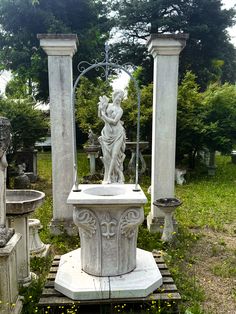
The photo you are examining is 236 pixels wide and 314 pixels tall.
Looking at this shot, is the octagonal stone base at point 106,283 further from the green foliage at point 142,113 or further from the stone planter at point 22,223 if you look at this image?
the green foliage at point 142,113

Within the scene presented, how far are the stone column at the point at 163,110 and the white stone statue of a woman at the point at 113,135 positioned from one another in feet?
2.21

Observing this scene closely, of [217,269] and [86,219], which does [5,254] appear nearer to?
[86,219]

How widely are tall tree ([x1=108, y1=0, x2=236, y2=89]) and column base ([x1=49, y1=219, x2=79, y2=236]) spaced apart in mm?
13698

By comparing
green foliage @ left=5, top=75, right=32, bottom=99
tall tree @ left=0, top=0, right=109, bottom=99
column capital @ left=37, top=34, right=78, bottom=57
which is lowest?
column capital @ left=37, top=34, right=78, bottom=57

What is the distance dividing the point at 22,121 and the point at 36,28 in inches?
304

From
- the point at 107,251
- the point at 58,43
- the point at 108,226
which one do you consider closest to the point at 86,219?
the point at 108,226

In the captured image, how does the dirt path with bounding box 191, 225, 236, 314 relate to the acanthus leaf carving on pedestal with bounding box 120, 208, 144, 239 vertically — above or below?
below

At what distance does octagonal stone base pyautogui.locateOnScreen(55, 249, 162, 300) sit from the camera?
3.48 meters

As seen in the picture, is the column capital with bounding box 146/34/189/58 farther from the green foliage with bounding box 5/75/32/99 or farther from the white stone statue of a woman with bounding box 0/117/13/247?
the green foliage with bounding box 5/75/32/99

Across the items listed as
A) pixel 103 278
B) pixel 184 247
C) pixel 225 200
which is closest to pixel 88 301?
pixel 103 278

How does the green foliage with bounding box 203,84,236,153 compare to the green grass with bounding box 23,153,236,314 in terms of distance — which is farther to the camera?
the green foliage with bounding box 203,84,236,153

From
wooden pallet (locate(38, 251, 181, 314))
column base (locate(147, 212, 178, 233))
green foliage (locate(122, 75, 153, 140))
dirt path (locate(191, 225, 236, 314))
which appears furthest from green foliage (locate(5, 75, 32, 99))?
wooden pallet (locate(38, 251, 181, 314))

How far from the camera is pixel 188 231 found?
19.9ft

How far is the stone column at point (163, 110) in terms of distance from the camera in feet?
18.1
